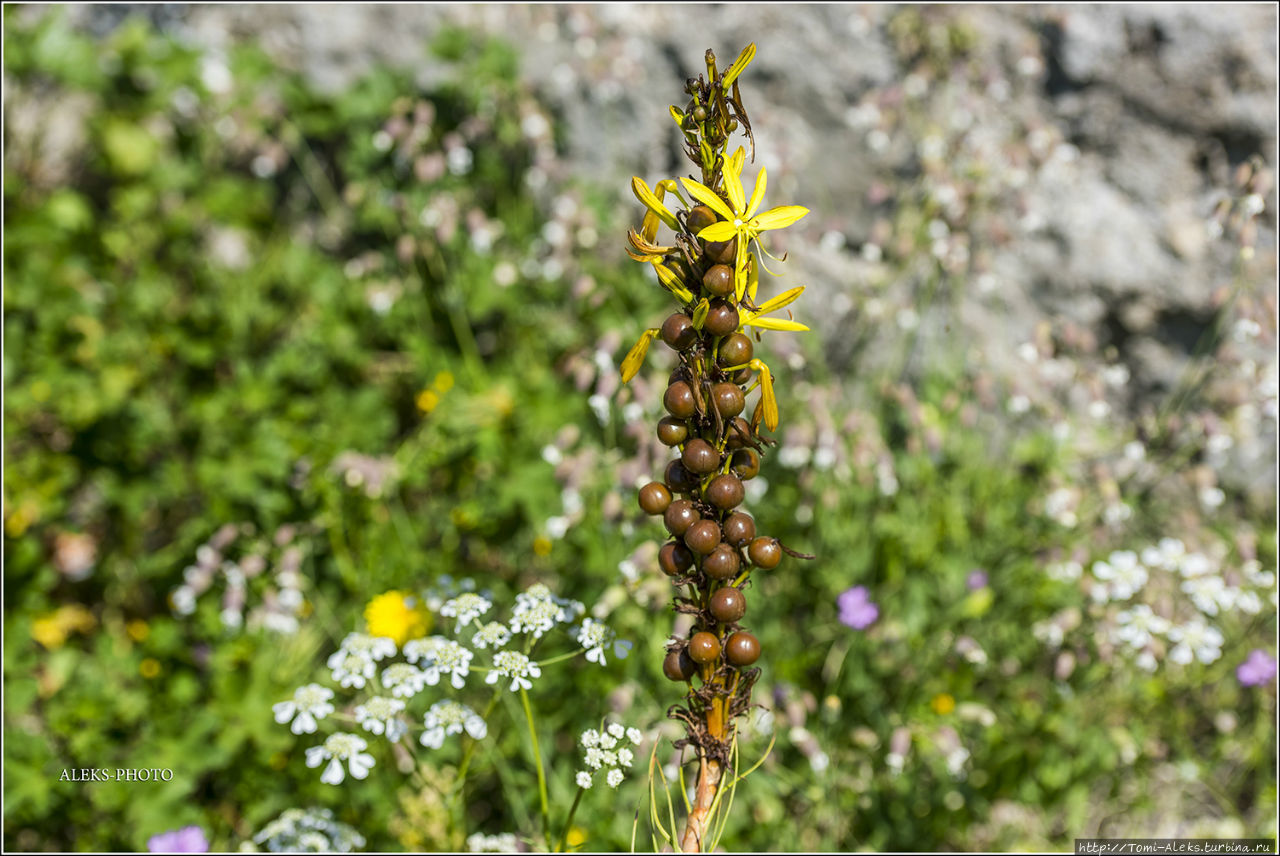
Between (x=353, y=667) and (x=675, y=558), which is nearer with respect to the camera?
(x=675, y=558)

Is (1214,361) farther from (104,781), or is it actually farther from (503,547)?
(104,781)

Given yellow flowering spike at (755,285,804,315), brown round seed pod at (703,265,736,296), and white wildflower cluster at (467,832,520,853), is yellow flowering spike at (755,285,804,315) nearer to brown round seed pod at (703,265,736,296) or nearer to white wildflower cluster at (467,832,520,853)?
brown round seed pod at (703,265,736,296)

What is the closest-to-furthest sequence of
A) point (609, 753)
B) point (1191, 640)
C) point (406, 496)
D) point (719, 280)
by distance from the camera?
point (719, 280), point (609, 753), point (1191, 640), point (406, 496)

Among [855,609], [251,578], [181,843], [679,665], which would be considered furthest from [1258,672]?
[251,578]

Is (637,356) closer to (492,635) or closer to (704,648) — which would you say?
(704,648)

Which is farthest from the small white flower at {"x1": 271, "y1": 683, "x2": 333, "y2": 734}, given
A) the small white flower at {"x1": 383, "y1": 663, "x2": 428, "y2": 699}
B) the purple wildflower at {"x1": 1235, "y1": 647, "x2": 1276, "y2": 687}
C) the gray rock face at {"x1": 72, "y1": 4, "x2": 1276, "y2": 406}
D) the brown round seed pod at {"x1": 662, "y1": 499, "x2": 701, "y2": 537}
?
the purple wildflower at {"x1": 1235, "y1": 647, "x2": 1276, "y2": 687}
